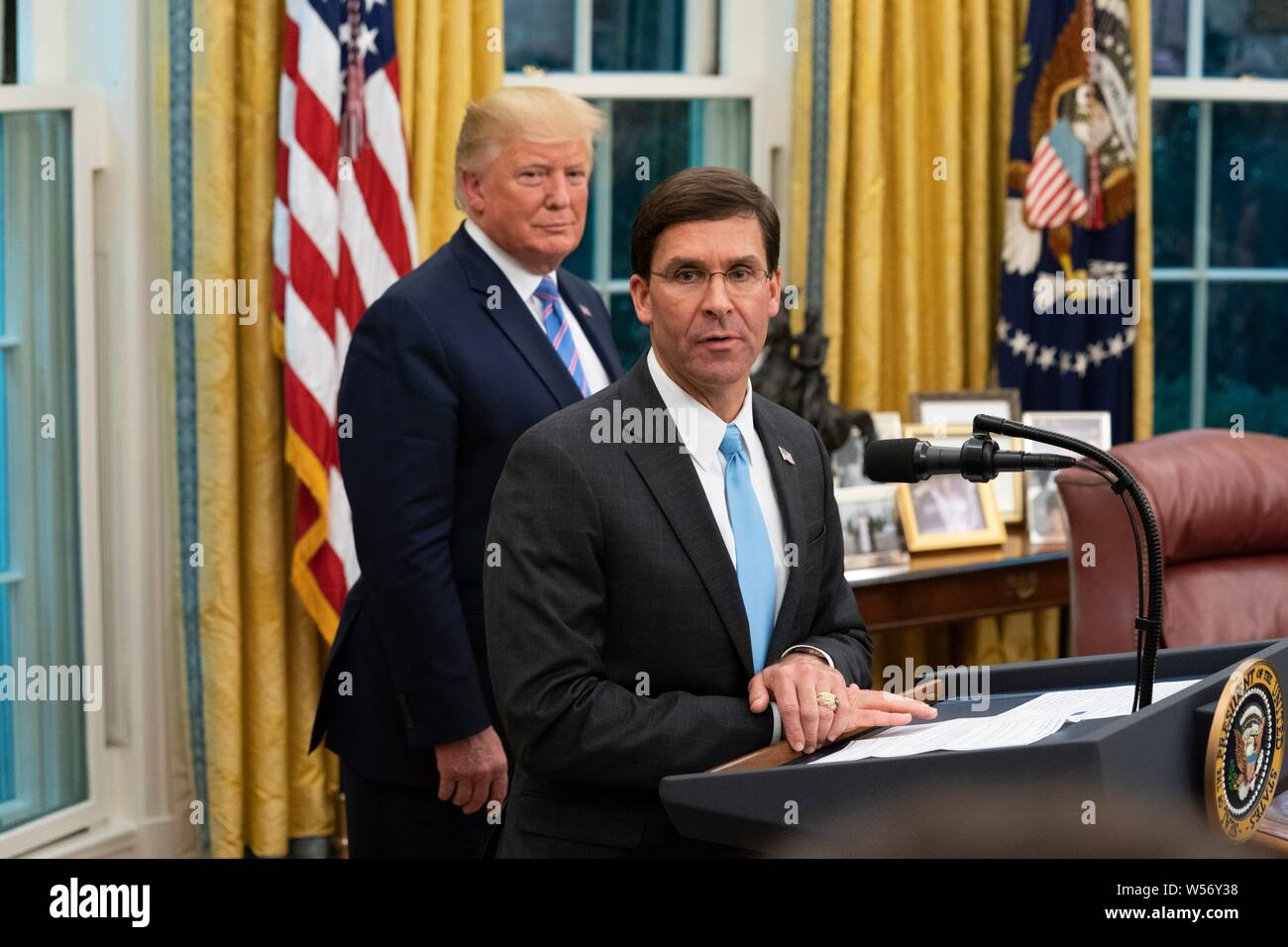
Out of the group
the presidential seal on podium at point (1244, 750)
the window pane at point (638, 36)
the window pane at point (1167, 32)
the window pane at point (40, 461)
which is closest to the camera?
the presidential seal on podium at point (1244, 750)

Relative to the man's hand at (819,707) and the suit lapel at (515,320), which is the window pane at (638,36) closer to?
the suit lapel at (515,320)

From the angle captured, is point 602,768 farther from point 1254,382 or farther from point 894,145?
point 1254,382

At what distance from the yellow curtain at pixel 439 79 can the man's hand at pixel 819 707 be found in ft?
7.25

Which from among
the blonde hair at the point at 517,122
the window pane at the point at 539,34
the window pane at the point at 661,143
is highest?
the window pane at the point at 539,34

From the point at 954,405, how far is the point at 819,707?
248 cm

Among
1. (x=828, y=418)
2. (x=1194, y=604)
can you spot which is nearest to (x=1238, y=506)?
(x=1194, y=604)

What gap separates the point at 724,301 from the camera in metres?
1.41

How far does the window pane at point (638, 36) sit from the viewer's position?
3.81 m

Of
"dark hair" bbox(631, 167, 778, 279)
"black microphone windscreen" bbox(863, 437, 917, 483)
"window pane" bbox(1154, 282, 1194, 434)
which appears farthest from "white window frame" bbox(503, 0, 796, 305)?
"black microphone windscreen" bbox(863, 437, 917, 483)

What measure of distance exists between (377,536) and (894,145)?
2.13 m

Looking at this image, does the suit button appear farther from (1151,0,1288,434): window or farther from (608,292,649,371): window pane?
(1151,0,1288,434): window

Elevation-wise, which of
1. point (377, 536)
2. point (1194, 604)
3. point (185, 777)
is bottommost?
point (185, 777)

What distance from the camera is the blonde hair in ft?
7.28

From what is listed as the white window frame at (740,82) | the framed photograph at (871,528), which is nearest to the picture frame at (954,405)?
the framed photograph at (871,528)
